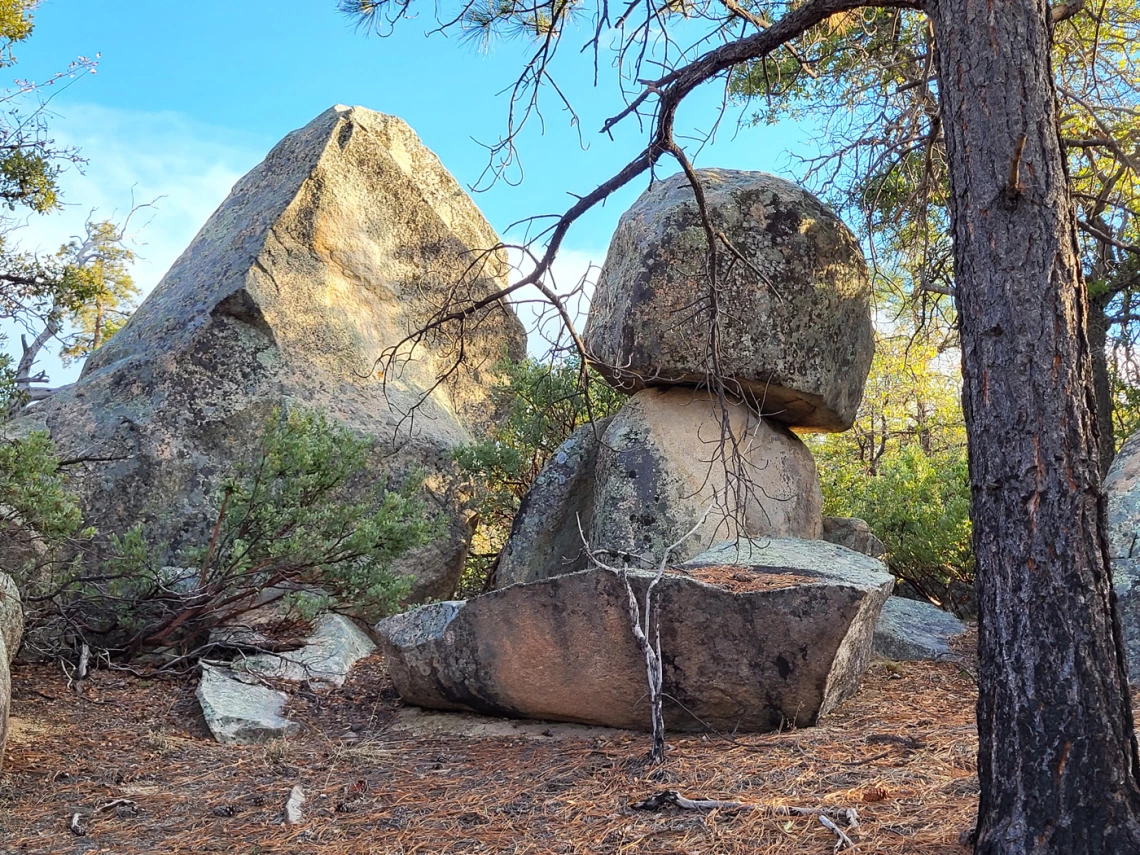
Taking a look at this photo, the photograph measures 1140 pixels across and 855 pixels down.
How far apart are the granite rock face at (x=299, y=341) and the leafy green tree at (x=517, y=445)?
1.01 feet

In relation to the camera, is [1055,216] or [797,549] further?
[797,549]

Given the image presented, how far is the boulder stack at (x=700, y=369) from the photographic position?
6910 mm

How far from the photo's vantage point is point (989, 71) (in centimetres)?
318

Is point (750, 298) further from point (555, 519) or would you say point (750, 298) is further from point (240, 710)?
point (240, 710)

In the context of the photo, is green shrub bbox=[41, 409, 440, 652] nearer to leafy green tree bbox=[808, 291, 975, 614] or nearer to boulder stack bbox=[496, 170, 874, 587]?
boulder stack bbox=[496, 170, 874, 587]

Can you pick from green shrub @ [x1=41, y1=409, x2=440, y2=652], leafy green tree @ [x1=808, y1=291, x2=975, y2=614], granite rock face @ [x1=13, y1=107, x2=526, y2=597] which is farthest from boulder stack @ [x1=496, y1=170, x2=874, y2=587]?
green shrub @ [x1=41, y1=409, x2=440, y2=652]

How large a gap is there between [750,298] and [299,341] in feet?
12.5

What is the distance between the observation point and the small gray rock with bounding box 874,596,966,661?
6.11 metres

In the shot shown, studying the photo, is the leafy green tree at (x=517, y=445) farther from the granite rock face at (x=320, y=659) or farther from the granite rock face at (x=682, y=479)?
the granite rock face at (x=320, y=659)

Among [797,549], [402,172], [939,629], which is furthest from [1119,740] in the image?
[402,172]

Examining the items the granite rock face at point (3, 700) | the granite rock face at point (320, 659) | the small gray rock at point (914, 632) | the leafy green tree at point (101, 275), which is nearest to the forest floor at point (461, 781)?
the granite rock face at point (3, 700)

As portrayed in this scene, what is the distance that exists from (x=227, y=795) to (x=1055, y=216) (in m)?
3.73

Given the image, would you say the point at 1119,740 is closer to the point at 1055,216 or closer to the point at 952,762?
the point at 952,762

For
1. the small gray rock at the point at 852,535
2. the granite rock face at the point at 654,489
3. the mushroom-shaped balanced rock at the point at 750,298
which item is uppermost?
the mushroom-shaped balanced rock at the point at 750,298
